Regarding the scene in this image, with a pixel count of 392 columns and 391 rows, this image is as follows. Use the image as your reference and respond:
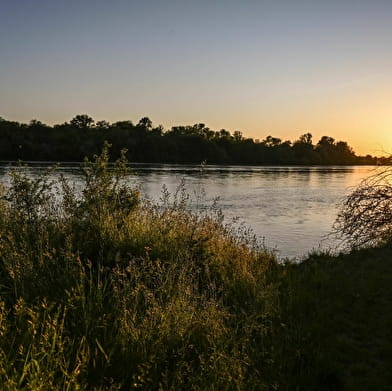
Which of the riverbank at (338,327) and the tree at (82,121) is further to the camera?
the tree at (82,121)

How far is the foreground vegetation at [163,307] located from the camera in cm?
402

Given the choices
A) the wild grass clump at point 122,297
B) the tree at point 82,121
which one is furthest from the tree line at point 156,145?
the wild grass clump at point 122,297

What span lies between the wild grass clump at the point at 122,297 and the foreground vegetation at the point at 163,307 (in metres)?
0.03

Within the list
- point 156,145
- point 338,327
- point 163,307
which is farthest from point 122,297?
point 156,145

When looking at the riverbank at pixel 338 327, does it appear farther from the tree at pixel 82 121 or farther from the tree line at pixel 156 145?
the tree at pixel 82 121

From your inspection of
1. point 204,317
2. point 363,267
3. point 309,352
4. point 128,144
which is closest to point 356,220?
point 363,267

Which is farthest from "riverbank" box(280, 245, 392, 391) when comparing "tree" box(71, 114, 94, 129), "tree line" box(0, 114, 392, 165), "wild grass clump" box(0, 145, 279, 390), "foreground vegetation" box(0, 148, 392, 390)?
"tree" box(71, 114, 94, 129)

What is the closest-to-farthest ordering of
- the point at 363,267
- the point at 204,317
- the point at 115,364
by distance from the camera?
the point at 115,364 → the point at 204,317 → the point at 363,267

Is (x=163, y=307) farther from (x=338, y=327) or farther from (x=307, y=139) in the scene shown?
(x=307, y=139)

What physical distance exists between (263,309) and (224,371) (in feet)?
7.38

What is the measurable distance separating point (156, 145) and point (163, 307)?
93.5 meters

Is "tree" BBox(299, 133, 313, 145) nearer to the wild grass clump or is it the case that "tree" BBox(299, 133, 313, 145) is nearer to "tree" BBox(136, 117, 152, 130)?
"tree" BBox(136, 117, 152, 130)

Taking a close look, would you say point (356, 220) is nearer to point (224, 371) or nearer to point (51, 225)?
point (224, 371)

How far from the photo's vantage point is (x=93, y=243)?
7785mm
